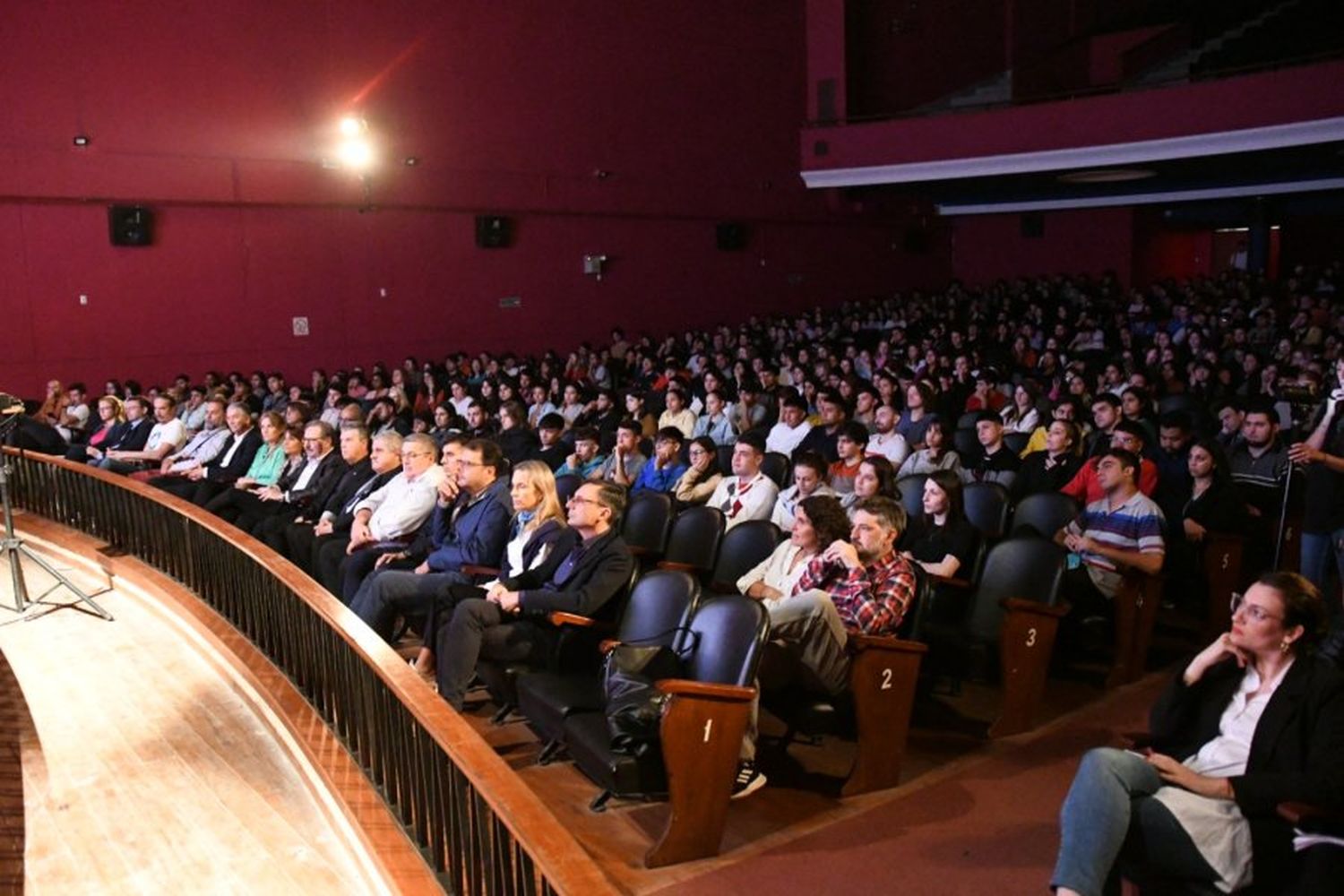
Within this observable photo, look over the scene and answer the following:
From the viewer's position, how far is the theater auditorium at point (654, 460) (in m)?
2.88

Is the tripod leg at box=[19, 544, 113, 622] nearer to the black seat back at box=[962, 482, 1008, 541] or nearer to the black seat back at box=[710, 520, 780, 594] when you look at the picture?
the black seat back at box=[710, 520, 780, 594]

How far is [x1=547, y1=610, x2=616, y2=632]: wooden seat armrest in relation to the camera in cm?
363

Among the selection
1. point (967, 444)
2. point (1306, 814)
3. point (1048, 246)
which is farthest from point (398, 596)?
point (1048, 246)

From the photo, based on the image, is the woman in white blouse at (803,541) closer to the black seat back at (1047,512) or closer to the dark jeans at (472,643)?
the dark jeans at (472,643)

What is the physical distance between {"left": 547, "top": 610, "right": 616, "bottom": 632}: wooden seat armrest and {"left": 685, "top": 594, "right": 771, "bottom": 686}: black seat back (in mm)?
475

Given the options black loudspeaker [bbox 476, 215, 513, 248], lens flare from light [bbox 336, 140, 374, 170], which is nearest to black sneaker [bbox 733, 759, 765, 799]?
lens flare from light [bbox 336, 140, 374, 170]

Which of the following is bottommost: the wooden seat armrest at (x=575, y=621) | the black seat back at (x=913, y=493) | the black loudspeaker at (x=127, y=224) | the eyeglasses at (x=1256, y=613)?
the wooden seat armrest at (x=575, y=621)

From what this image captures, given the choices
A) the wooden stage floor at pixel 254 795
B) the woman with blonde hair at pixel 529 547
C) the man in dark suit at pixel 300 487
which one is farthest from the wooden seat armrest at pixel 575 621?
the man in dark suit at pixel 300 487

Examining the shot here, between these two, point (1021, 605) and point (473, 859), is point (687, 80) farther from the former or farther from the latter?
point (473, 859)

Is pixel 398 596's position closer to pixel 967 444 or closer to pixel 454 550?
pixel 454 550

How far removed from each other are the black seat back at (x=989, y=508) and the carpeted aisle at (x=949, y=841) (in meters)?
1.23

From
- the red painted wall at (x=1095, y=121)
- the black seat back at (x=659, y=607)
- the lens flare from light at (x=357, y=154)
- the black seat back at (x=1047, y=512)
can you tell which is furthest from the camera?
the lens flare from light at (x=357, y=154)

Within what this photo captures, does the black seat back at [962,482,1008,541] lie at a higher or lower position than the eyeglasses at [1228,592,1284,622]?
lower

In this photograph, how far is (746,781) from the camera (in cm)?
333
